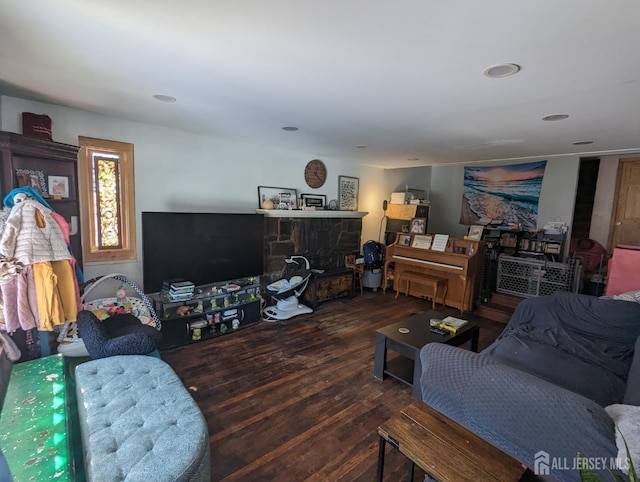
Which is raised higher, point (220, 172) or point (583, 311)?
point (220, 172)

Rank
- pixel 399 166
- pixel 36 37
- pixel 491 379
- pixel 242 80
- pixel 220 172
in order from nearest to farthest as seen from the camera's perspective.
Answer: pixel 491 379
pixel 36 37
pixel 242 80
pixel 220 172
pixel 399 166

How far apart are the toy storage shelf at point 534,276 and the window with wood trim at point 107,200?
492 centimetres

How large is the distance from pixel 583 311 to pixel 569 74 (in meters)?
1.97

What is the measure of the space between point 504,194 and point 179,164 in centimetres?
521

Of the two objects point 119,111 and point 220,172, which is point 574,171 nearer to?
point 220,172

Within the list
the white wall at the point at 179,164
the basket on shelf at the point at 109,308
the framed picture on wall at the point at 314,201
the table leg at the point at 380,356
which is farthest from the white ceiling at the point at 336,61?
the table leg at the point at 380,356

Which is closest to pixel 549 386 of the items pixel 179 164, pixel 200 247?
pixel 200 247

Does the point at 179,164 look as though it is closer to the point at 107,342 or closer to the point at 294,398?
the point at 107,342

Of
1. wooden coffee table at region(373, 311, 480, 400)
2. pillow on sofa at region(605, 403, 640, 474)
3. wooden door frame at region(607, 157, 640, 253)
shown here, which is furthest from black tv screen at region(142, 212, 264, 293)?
wooden door frame at region(607, 157, 640, 253)

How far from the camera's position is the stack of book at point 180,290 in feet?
10.6

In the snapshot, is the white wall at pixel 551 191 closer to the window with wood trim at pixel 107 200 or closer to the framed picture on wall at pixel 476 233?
the framed picture on wall at pixel 476 233

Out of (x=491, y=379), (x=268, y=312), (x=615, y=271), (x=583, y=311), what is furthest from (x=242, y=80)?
(x=615, y=271)

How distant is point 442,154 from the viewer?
4645 mm

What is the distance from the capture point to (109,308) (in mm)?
2896
